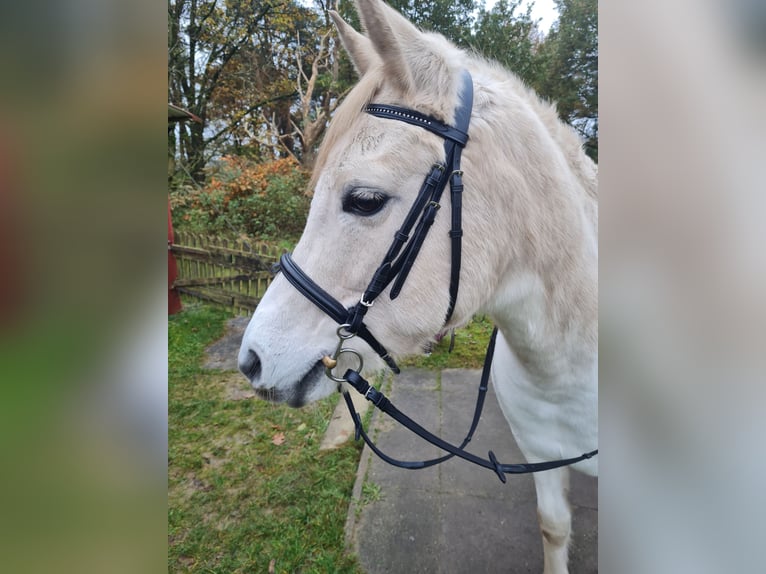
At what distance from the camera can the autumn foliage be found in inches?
255

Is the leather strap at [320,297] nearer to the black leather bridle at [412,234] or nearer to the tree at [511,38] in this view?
the black leather bridle at [412,234]

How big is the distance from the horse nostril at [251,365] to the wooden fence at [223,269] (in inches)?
154

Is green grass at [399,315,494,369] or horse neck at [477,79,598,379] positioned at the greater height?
horse neck at [477,79,598,379]

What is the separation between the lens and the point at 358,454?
272cm

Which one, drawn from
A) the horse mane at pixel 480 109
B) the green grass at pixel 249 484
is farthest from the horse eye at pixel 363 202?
the green grass at pixel 249 484

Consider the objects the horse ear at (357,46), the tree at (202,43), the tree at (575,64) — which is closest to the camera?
the tree at (575,64)

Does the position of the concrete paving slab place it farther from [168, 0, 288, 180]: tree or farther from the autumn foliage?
[168, 0, 288, 180]: tree

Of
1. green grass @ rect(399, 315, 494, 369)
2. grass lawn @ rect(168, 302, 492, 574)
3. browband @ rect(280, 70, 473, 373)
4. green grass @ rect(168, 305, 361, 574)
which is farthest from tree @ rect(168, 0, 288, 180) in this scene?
browband @ rect(280, 70, 473, 373)

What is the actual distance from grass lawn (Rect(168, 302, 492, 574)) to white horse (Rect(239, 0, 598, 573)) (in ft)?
4.95

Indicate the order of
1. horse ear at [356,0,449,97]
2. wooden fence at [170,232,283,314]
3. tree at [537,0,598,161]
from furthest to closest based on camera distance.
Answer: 1. wooden fence at [170,232,283,314]
2. horse ear at [356,0,449,97]
3. tree at [537,0,598,161]

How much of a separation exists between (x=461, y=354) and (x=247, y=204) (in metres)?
4.85

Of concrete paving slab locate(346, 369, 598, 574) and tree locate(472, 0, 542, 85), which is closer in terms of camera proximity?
tree locate(472, 0, 542, 85)

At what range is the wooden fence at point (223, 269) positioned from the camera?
487cm

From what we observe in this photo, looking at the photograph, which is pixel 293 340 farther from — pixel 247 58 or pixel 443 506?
pixel 247 58
